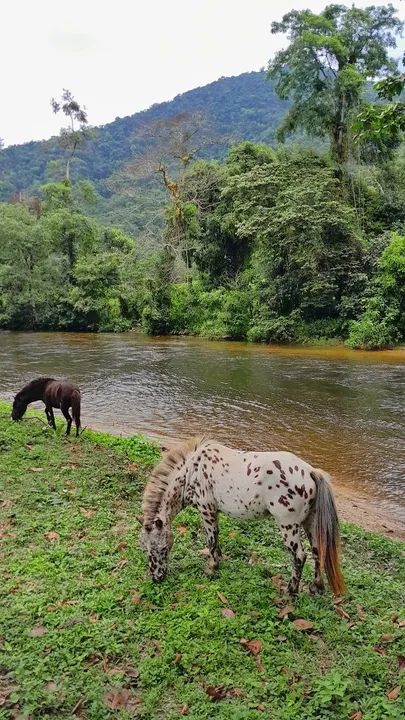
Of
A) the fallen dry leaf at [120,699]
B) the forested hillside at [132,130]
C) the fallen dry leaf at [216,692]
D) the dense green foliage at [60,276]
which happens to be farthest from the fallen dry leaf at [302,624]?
the forested hillside at [132,130]

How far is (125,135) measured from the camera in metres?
101

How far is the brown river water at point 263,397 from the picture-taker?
9.84m

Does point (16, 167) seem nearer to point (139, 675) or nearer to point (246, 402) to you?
point (246, 402)

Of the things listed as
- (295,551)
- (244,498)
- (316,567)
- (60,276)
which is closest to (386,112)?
(244,498)

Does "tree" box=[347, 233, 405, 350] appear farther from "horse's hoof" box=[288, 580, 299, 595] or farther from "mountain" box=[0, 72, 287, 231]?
"mountain" box=[0, 72, 287, 231]

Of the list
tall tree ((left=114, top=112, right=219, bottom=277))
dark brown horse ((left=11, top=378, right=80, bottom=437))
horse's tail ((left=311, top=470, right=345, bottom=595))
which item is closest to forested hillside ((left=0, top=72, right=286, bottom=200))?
tall tree ((left=114, top=112, right=219, bottom=277))

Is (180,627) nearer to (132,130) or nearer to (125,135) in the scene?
(132,130)

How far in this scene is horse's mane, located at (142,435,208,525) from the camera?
192 inches

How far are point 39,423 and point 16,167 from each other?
9772 cm

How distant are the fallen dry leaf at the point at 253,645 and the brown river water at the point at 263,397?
3.88m

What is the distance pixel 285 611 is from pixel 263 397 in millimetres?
10537

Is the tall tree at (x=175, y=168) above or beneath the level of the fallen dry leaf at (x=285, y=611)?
above

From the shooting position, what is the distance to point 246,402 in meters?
14.2

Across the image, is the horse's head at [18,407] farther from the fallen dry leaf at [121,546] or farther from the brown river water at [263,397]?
the fallen dry leaf at [121,546]
